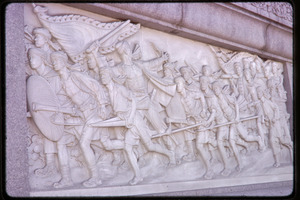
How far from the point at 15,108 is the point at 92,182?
1.38m

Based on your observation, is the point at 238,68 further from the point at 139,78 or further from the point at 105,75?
the point at 105,75

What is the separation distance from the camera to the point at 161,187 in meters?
5.14

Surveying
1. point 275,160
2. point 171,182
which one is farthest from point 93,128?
point 275,160

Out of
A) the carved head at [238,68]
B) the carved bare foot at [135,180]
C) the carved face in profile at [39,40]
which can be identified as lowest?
the carved bare foot at [135,180]

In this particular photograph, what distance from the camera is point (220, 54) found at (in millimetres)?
6504

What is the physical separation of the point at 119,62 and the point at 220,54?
7.14ft

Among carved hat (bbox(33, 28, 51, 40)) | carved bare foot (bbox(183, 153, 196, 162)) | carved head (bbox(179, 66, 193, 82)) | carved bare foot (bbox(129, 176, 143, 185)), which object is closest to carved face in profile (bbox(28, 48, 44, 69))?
carved hat (bbox(33, 28, 51, 40))

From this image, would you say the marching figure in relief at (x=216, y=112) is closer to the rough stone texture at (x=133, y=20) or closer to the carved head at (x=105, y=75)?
the rough stone texture at (x=133, y=20)

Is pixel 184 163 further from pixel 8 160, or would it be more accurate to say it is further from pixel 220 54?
pixel 8 160

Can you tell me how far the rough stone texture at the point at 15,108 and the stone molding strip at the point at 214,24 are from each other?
939 millimetres

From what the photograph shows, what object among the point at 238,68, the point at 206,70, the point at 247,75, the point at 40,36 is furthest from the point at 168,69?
the point at 40,36

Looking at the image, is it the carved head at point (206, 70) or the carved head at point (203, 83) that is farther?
the carved head at point (206, 70)

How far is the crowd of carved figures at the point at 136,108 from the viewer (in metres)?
4.48

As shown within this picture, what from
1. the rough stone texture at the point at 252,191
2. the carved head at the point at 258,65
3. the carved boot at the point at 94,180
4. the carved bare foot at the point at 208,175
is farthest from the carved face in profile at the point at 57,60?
the carved head at the point at 258,65
